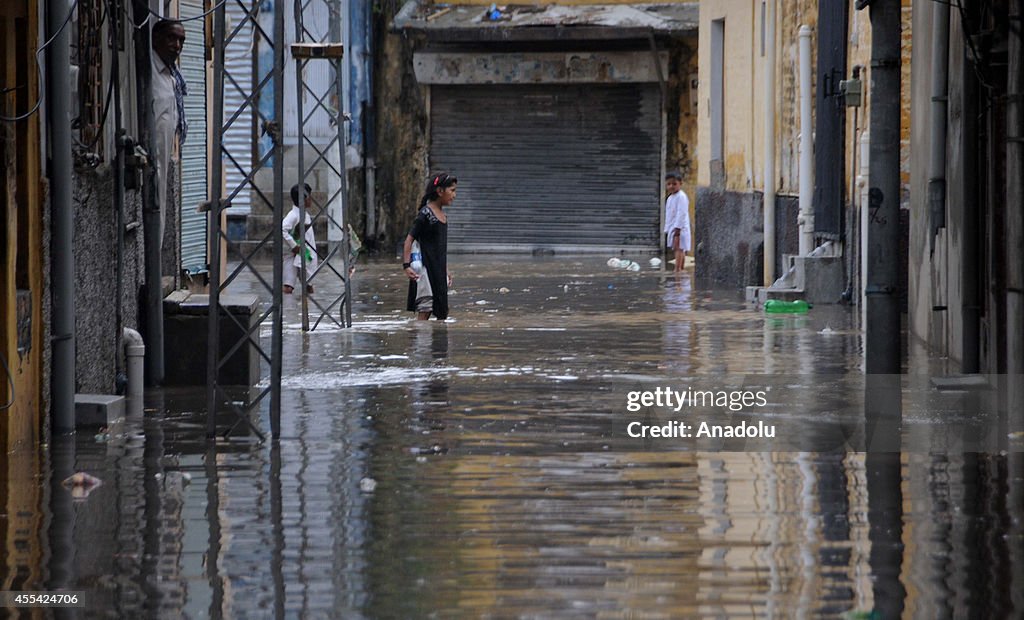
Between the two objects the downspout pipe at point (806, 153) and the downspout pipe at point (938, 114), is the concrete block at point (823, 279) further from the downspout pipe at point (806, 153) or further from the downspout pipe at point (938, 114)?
the downspout pipe at point (938, 114)

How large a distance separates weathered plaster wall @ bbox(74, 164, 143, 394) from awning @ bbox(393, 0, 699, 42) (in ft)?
67.6

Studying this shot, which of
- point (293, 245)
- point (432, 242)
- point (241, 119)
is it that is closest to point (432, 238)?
point (432, 242)

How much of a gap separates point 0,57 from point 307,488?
2822mm

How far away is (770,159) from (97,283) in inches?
484

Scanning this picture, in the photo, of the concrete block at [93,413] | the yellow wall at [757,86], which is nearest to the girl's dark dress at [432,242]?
the yellow wall at [757,86]

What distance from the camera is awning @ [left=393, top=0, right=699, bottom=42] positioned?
32406 millimetres

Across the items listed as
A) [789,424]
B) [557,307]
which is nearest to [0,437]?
[789,424]

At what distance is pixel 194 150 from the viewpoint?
18234mm

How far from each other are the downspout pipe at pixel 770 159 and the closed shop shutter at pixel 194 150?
23.8ft

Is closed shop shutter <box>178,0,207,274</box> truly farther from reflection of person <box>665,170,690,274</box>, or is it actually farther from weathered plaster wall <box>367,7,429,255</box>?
weathered plaster wall <box>367,7,429,255</box>

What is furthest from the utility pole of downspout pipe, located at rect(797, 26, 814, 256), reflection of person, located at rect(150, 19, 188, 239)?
downspout pipe, located at rect(797, 26, 814, 256)

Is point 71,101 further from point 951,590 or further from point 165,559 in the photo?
point 951,590

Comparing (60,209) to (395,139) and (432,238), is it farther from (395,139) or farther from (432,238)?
(395,139)

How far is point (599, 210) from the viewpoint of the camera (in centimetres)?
3431
